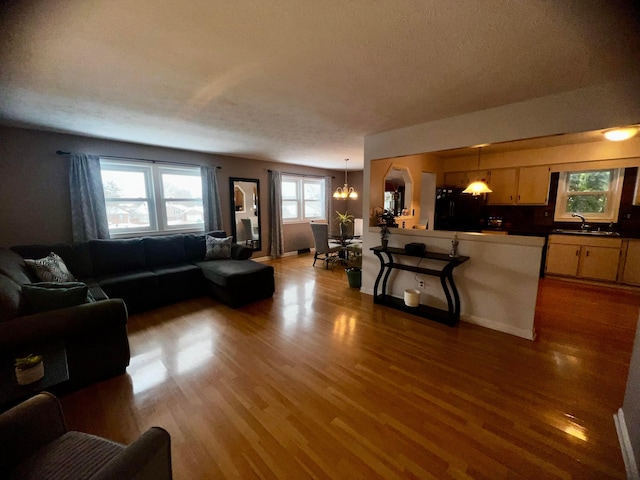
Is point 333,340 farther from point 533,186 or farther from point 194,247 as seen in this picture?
point 533,186

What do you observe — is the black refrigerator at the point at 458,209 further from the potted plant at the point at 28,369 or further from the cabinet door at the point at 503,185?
the potted plant at the point at 28,369

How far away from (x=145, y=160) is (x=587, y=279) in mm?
7771

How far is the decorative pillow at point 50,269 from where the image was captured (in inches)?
100

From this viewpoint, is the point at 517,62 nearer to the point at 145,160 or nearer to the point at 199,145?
the point at 199,145

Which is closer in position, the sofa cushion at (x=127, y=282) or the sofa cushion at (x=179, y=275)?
the sofa cushion at (x=127, y=282)

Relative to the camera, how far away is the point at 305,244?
6957 mm

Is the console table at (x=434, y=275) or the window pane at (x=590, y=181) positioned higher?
the window pane at (x=590, y=181)

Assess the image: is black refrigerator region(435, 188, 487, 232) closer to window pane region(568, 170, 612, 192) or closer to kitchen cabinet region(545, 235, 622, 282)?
kitchen cabinet region(545, 235, 622, 282)

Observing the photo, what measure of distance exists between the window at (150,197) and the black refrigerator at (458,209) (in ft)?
16.1

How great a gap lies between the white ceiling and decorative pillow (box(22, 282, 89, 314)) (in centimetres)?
163

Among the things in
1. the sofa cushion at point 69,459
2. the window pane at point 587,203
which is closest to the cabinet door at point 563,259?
the window pane at point 587,203

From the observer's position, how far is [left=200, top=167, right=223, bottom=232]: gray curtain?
15.9 ft

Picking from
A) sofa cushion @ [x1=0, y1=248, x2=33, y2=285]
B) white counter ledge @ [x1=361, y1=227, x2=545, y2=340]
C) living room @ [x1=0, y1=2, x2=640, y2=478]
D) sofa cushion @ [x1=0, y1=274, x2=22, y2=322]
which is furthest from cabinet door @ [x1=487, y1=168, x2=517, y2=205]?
sofa cushion @ [x1=0, y1=248, x2=33, y2=285]

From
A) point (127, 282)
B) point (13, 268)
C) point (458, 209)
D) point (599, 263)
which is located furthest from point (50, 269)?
point (599, 263)
